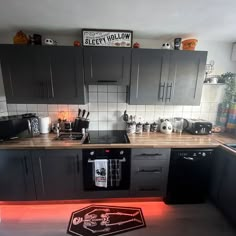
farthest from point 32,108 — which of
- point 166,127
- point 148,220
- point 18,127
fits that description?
point 148,220

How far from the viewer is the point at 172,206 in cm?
194

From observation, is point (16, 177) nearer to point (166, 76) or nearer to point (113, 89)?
point (113, 89)

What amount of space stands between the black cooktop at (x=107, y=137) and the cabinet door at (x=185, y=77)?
0.78 metres

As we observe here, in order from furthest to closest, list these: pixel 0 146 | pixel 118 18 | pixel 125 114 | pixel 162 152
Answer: pixel 125 114
pixel 162 152
pixel 0 146
pixel 118 18

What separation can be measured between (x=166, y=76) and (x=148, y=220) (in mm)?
1763

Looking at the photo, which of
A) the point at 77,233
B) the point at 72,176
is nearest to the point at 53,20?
the point at 72,176

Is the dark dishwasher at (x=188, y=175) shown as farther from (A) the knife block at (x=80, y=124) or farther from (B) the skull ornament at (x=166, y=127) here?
(A) the knife block at (x=80, y=124)

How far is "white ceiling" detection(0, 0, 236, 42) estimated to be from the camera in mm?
1229

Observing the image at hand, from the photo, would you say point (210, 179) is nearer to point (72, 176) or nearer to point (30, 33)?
point (72, 176)

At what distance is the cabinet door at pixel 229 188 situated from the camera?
1.58 m

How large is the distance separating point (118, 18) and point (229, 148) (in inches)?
72.7

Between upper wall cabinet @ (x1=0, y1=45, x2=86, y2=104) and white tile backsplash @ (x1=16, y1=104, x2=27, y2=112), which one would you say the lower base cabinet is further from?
white tile backsplash @ (x1=16, y1=104, x2=27, y2=112)

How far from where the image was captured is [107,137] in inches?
81.5

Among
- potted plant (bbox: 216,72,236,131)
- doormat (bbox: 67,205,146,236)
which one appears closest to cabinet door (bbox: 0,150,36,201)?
doormat (bbox: 67,205,146,236)
